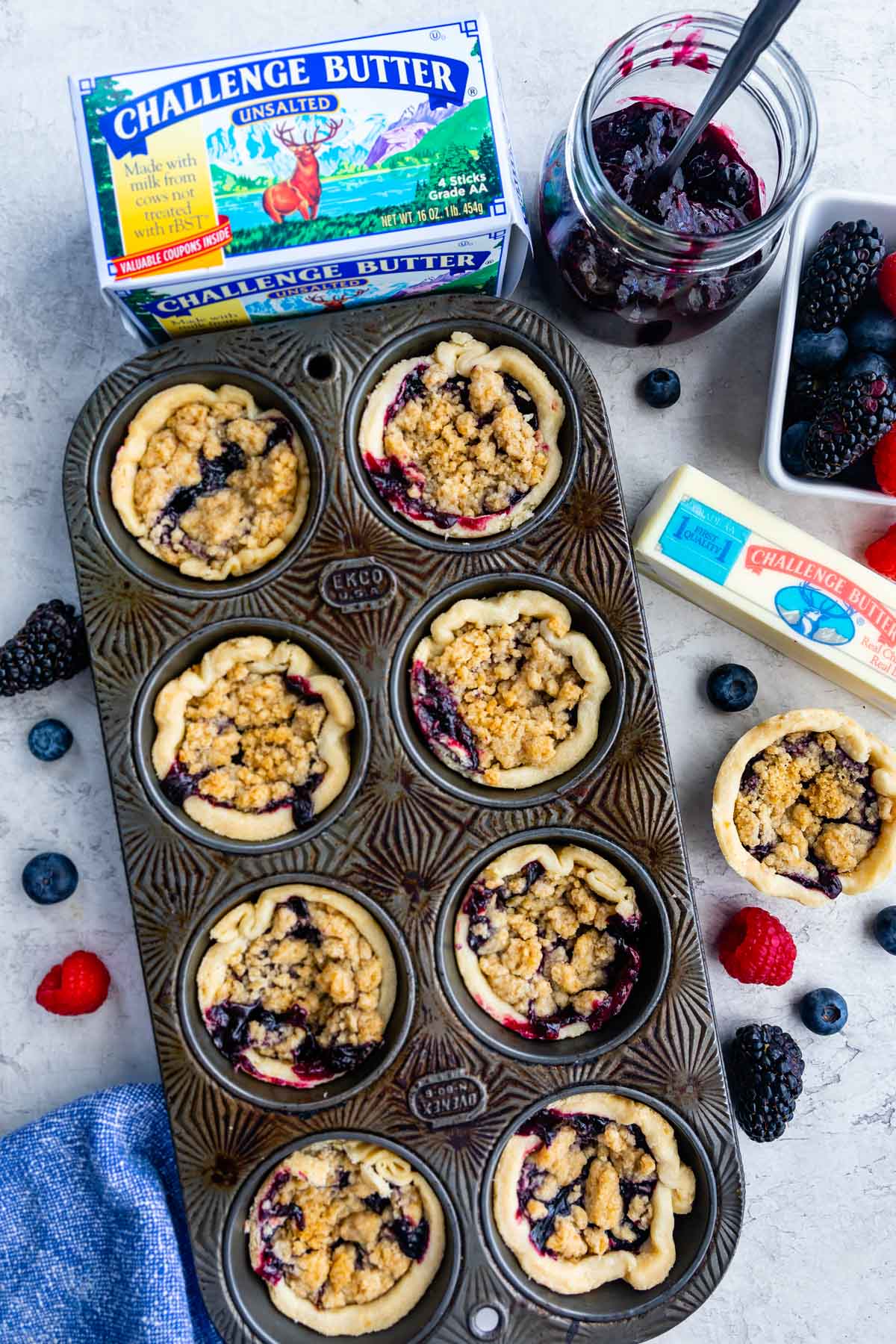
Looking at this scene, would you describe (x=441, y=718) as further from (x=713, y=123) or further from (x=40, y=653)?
(x=713, y=123)

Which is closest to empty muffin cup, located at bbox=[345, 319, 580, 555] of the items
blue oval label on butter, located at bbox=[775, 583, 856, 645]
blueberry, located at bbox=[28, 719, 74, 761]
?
blue oval label on butter, located at bbox=[775, 583, 856, 645]

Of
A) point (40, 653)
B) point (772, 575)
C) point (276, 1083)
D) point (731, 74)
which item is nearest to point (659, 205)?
point (731, 74)

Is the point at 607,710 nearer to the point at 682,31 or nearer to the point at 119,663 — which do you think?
the point at 119,663

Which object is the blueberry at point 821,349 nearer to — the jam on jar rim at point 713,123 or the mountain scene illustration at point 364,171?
A: the jam on jar rim at point 713,123

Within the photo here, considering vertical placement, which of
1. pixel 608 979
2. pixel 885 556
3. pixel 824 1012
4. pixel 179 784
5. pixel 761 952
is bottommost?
pixel 824 1012

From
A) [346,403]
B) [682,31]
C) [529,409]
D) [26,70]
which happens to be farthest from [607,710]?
[26,70]

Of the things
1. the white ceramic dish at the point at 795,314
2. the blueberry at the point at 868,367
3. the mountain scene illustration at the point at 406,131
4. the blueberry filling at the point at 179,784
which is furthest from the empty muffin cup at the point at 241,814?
Answer: the blueberry at the point at 868,367
